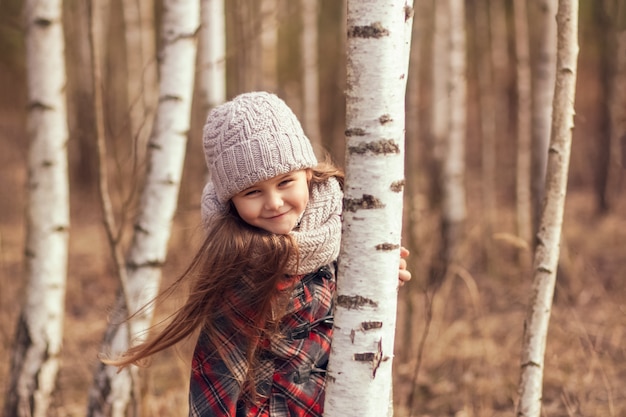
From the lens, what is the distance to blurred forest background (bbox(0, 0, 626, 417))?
14.4ft

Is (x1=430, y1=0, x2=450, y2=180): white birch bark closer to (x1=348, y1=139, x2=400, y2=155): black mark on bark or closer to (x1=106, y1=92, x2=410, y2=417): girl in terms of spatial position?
(x1=106, y1=92, x2=410, y2=417): girl

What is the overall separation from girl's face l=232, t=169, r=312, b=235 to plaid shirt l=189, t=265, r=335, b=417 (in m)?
0.21

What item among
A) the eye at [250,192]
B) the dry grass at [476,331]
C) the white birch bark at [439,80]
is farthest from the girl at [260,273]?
the white birch bark at [439,80]

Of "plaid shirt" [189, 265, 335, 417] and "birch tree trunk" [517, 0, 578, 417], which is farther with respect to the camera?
"birch tree trunk" [517, 0, 578, 417]

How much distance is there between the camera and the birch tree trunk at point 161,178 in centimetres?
352

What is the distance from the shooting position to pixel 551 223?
2613mm

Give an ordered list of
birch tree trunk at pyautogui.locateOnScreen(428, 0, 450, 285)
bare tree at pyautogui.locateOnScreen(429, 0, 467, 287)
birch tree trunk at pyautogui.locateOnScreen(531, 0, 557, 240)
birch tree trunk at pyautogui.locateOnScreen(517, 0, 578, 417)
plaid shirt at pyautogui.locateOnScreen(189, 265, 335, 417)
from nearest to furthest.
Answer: plaid shirt at pyautogui.locateOnScreen(189, 265, 335, 417) → birch tree trunk at pyautogui.locateOnScreen(517, 0, 578, 417) → birch tree trunk at pyautogui.locateOnScreen(531, 0, 557, 240) → bare tree at pyautogui.locateOnScreen(429, 0, 467, 287) → birch tree trunk at pyautogui.locateOnScreen(428, 0, 450, 285)

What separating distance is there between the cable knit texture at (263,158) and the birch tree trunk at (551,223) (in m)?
0.87

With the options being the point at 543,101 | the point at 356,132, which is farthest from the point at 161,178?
the point at 543,101

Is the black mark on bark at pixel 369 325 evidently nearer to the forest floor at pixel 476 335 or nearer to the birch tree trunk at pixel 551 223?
the forest floor at pixel 476 335

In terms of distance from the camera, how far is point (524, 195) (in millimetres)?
7785

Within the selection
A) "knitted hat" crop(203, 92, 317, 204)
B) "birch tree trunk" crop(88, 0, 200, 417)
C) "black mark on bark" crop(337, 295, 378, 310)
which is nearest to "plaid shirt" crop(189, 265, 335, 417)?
"knitted hat" crop(203, 92, 317, 204)

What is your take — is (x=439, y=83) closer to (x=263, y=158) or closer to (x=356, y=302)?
(x=263, y=158)

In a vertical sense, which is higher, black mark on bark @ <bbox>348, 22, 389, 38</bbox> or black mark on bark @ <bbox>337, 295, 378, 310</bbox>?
black mark on bark @ <bbox>348, 22, 389, 38</bbox>
